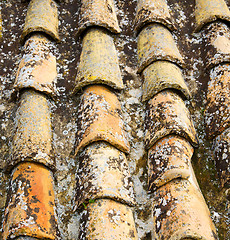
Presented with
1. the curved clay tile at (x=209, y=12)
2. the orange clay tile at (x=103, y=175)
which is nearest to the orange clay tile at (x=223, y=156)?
the orange clay tile at (x=103, y=175)

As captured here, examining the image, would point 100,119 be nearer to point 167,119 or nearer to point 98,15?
point 167,119

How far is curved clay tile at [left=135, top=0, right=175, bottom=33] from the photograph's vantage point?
2477 millimetres

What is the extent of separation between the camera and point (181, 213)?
150 cm

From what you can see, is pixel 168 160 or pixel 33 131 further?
pixel 33 131

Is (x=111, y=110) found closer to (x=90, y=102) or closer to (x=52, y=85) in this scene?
(x=90, y=102)

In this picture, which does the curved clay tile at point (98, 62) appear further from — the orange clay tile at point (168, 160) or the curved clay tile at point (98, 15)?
the orange clay tile at point (168, 160)

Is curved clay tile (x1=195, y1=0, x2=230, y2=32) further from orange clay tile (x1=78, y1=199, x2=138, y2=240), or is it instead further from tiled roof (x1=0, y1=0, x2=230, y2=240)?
orange clay tile (x1=78, y1=199, x2=138, y2=240)

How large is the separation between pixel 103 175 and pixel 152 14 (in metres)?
1.61

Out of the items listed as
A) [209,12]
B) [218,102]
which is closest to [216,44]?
[209,12]

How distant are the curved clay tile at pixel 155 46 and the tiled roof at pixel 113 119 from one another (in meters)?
0.01

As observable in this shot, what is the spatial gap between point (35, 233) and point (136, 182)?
2.27 feet

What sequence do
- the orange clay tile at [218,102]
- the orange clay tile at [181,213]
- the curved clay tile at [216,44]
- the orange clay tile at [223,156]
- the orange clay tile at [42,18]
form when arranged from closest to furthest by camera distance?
1. the orange clay tile at [181,213]
2. the orange clay tile at [223,156]
3. the orange clay tile at [218,102]
4. the curved clay tile at [216,44]
5. the orange clay tile at [42,18]

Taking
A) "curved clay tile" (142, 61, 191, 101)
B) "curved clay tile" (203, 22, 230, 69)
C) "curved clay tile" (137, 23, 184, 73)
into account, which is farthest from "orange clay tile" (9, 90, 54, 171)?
"curved clay tile" (203, 22, 230, 69)

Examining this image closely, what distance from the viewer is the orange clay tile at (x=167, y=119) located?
1.83m
